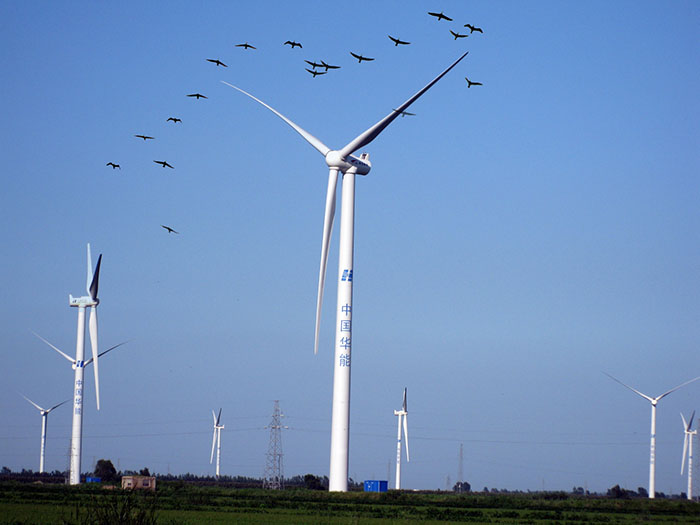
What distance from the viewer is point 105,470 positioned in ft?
543

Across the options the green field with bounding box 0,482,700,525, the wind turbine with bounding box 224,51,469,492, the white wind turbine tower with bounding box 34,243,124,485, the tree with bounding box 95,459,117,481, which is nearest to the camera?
the green field with bounding box 0,482,700,525

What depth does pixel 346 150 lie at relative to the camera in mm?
83312

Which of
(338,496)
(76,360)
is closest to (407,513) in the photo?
(338,496)

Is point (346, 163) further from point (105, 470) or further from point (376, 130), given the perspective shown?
point (105, 470)

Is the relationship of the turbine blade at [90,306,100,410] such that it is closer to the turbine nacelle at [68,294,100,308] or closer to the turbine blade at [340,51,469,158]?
the turbine nacelle at [68,294,100,308]

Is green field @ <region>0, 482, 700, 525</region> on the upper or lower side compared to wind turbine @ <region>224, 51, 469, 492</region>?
lower

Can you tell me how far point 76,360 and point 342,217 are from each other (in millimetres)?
56552

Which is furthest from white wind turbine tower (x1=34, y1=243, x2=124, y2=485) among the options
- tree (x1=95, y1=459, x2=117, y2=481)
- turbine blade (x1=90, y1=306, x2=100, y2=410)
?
tree (x1=95, y1=459, x2=117, y2=481)

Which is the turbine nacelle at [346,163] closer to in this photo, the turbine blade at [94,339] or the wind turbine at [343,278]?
the wind turbine at [343,278]

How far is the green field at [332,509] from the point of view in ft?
197

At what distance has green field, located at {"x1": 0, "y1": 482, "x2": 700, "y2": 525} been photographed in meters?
60.2

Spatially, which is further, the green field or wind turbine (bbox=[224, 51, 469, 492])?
wind turbine (bbox=[224, 51, 469, 492])

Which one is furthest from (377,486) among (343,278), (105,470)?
(105,470)

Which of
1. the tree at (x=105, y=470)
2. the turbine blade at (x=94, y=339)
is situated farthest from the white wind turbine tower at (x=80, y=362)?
the tree at (x=105, y=470)
